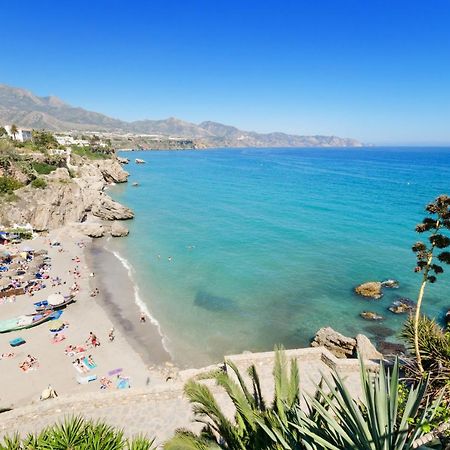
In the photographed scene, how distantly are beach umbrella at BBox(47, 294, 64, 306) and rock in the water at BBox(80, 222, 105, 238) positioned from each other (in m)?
18.5

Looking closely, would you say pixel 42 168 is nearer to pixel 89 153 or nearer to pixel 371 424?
pixel 89 153

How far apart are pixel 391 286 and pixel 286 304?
10.9 m

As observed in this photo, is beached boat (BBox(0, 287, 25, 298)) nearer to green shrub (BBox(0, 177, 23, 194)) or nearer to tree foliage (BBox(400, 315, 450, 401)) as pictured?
green shrub (BBox(0, 177, 23, 194))

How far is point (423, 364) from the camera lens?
10688mm

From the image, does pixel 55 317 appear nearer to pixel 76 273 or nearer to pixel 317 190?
pixel 76 273

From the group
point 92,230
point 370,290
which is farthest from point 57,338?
point 370,290

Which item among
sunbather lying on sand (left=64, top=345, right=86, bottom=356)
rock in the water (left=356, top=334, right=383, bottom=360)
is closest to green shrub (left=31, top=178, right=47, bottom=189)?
sunbather lying on sand (left=64, top=345, right=86, bottom=356)

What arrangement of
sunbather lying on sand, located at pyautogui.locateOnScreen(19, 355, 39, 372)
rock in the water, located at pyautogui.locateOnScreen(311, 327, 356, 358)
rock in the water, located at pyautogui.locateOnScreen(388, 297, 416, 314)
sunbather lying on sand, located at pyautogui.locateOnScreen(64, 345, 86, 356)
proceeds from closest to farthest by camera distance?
sunbather lying on sand, located at pyautogui.locateOnScreen(19, 355, 39, 372), rock in the water, located at pyautogui.locateOnScreen(311, 327, 356, 358), sunbather lying on sand, located at pyautogui.locateOnScreen(64, 345, 86, 356), rock in the water, located at pyautogui.locateOnScreen(388, 297, 416, 314)

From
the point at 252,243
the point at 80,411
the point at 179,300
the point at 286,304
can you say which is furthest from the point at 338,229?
the point at 80,411

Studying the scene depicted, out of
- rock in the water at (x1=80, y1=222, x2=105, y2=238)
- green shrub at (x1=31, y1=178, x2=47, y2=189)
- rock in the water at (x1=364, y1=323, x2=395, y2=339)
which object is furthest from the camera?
green shrub at (x1=31, y1=178, x2=47, y2=189)

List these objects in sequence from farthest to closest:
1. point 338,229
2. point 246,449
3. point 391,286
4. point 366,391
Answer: point 338,229
point 391,286
point 246,449
point 366,391

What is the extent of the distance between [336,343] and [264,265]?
53.3 feet

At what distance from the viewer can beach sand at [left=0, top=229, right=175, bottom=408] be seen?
59.1 feet

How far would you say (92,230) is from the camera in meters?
43.7
